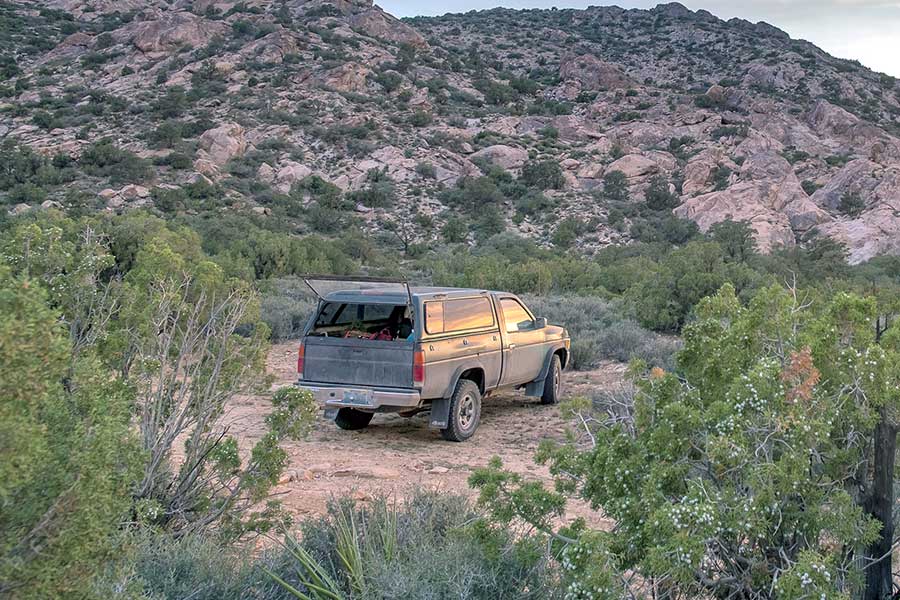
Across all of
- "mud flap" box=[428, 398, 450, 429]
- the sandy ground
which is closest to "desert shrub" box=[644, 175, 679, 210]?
the sandy ground

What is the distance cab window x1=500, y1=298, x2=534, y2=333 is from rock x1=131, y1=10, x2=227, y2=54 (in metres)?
51.6

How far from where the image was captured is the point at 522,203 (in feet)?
136

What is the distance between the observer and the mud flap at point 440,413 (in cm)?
845

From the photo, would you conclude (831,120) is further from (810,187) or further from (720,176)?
(720,176)

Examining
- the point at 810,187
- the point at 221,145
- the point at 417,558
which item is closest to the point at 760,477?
the point at 417,558

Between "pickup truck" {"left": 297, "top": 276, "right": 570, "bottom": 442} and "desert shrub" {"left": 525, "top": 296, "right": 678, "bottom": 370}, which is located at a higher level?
"pickup truck" {"left": 297, "top": 276, "right": 570, "bottom": 442}

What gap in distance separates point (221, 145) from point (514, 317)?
1411 inches

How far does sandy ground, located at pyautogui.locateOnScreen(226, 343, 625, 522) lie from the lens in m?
6.80

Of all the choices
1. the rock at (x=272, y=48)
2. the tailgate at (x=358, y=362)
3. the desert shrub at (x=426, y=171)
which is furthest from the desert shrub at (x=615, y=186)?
the tailgate at (x=358, y=362)

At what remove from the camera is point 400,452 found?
838cm

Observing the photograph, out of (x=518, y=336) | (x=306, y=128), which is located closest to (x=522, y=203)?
(x=306, y=128)

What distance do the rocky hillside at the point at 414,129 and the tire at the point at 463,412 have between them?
23.9m

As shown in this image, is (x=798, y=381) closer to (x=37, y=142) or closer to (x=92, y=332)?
(x=92, y=332)

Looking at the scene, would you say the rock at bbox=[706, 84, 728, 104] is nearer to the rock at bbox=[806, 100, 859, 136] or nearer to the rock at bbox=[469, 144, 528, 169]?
the rock at bbox=[806, 100, 859, 136]
